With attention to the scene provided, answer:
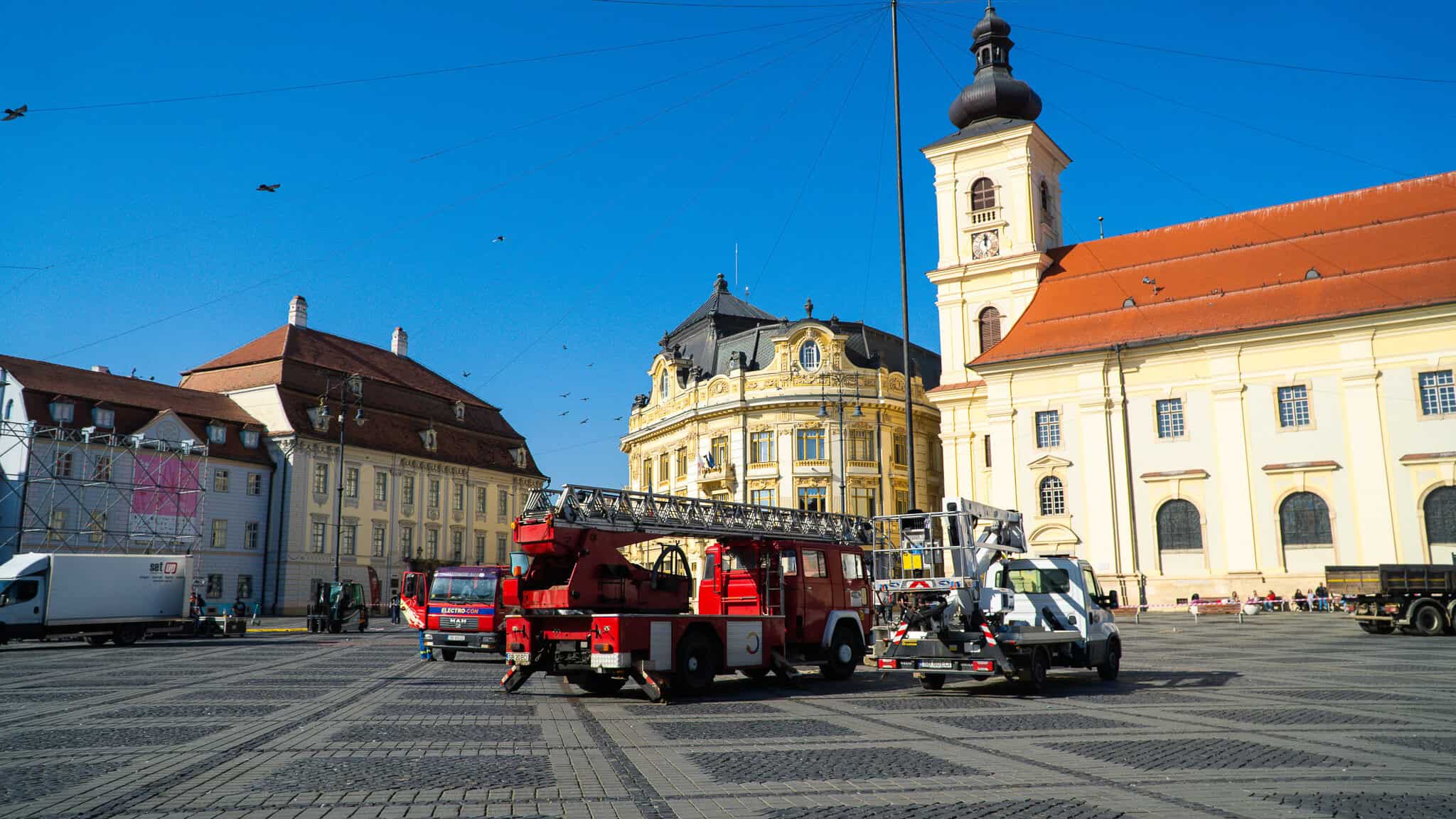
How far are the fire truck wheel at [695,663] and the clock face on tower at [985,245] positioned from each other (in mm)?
41164

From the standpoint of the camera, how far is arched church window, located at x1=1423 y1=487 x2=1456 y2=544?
127ft

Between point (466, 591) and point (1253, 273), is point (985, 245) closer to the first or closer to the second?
point (1253, 273)

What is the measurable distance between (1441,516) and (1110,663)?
29.2m

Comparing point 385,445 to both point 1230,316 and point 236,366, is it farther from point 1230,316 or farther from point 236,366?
point 1230,316

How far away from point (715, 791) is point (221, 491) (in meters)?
49.2

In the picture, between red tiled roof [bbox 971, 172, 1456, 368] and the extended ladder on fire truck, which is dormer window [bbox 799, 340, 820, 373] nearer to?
red tiled roof [bbox 971, 172, 1456, 368]

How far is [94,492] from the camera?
4462cm

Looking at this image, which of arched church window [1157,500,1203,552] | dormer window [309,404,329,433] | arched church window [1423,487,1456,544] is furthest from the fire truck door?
dormer window [309,404,329,433]

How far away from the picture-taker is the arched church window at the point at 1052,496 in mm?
46500

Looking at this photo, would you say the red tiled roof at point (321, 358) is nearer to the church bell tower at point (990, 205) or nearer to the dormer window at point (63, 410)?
the dormer window at point (63, 410)

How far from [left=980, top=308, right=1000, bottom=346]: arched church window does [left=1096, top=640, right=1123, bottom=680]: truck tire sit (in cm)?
3587

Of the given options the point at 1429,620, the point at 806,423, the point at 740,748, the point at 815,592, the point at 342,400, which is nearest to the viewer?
the point at 740,748

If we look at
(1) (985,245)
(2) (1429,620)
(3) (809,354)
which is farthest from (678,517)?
(3) (809,354)

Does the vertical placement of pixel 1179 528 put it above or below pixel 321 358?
below
